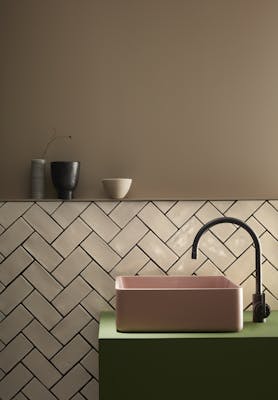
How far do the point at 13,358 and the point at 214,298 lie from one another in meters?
1.00

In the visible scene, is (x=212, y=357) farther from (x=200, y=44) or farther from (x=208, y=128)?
(x=200, y=44)

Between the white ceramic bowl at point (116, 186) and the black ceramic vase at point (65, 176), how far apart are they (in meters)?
0.13

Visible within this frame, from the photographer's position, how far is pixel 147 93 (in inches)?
117

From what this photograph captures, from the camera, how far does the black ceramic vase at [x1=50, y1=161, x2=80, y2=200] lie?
9.30ft

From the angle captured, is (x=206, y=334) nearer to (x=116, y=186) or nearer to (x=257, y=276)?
(x=257, y=276)

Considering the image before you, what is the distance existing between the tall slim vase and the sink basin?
68 centimetres

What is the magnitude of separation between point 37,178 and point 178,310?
0.89m

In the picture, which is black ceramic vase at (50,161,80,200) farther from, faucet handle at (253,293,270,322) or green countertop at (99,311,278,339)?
faucet handle at (253,293,270,322)

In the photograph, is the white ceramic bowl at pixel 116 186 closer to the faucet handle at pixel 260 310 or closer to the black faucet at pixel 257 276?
the black faucet at pixel 257 276

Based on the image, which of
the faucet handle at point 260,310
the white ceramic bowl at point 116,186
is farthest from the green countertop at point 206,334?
the white ceramic bowl at point 116,186

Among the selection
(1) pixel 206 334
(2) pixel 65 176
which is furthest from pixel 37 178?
(1) pixel 206 334

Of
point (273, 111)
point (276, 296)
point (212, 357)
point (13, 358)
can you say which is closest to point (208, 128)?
point (273, 111)

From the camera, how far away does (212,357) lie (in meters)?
2.32

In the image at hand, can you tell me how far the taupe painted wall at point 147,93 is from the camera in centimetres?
296
